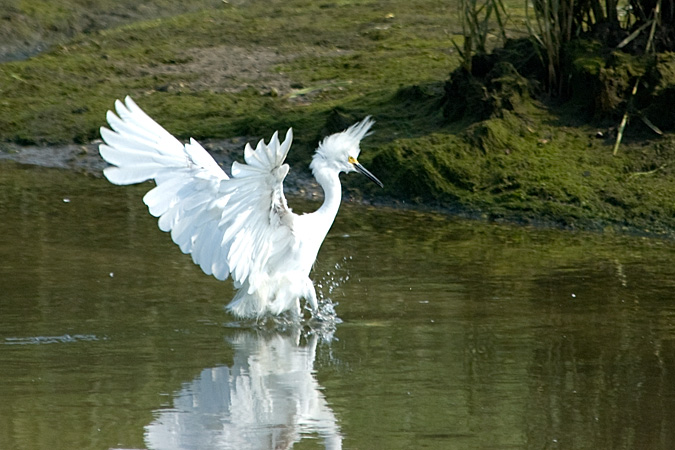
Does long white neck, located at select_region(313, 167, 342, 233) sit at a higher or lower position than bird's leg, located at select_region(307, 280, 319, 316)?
higher

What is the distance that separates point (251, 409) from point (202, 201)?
1502 mm

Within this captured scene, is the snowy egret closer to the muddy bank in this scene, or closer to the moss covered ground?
the moss covered ground

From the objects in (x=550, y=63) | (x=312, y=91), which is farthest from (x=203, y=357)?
(x=312, y=91)

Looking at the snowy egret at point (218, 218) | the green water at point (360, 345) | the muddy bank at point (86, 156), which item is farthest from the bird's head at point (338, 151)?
the muddy bank at point (86, 156)

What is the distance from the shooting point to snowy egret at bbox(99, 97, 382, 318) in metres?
5.32

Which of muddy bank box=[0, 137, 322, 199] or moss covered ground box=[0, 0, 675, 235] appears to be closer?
moss covered ground box=[0, 0, 675, 235]

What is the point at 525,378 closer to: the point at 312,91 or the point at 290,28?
the point at 312,91

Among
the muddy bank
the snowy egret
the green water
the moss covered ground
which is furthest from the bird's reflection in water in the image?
the muddy bank

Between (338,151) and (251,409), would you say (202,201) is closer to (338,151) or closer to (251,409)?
(338,151)

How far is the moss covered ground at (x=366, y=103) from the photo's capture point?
7926 mm

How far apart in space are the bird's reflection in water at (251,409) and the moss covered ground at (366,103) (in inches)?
127

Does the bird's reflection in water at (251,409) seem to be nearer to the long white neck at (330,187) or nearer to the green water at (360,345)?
the green water at (360,345)

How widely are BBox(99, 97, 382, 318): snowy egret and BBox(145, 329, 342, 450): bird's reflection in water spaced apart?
456mm

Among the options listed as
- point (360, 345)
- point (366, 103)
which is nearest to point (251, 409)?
point (360, 345)
